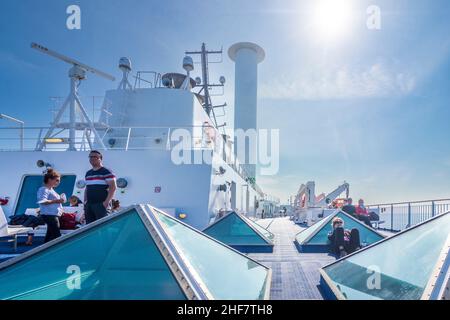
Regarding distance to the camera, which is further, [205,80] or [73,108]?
[205,80]

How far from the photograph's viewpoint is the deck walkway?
2.64 m

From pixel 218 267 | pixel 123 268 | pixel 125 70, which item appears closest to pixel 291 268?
pixel 218 267

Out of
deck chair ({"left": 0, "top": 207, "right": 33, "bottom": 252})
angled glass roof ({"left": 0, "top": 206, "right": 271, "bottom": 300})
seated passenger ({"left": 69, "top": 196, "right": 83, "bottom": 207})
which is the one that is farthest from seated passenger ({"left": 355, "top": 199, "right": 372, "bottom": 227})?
deck chair ({"left": 0, "top": 207, "right": 33, "bottom": 252})

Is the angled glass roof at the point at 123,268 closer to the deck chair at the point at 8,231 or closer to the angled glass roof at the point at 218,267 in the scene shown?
the angled glass roof at the point at 218,267

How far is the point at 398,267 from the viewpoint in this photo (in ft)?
6.59

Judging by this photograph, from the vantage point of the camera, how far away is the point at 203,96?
17125 mm

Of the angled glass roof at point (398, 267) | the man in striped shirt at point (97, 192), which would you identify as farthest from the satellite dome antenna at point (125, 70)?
the angled glass roof at point (398, 267)

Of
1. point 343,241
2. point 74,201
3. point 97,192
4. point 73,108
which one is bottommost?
point 343,241

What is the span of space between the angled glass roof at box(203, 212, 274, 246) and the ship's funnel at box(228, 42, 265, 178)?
1277cm

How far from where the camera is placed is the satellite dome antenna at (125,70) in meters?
11.0

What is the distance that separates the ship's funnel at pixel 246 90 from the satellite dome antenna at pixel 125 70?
8786 mm

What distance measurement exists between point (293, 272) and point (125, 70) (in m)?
10.7

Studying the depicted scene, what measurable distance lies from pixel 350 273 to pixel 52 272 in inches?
96.2

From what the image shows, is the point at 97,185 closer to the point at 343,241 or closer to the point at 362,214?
the point at 343,241
